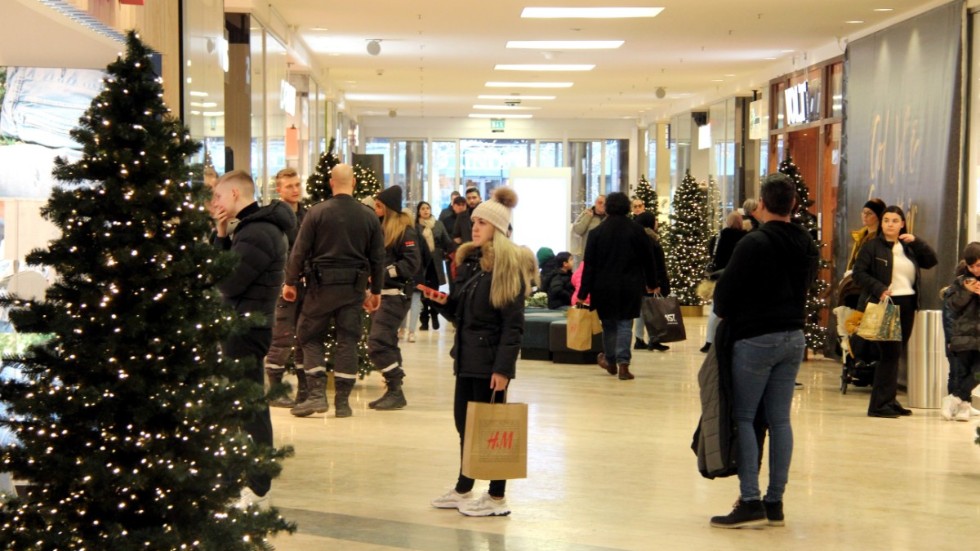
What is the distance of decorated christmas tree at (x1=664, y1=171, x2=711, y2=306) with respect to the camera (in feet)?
64.3

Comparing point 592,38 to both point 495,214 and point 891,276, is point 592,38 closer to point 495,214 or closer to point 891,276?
point 891,276

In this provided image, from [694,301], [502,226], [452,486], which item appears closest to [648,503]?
[452,486]

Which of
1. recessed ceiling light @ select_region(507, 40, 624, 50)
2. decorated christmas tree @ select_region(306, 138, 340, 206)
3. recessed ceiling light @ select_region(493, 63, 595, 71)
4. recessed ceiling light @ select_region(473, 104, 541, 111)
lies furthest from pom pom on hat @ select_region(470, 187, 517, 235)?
recessed ceiling light @ select_region(473, 104, 541, 111)

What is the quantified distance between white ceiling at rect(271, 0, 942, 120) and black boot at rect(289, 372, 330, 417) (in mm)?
5179

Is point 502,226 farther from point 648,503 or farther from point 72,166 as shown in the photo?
point 72,166

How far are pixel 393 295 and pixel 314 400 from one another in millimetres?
1036

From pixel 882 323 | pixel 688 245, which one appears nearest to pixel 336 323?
pixel 882 323

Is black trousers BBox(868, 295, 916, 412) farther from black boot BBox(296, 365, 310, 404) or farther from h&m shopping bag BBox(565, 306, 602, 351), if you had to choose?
black boot BBox(296, 365, 310, 404)

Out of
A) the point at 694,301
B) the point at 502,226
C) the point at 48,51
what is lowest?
the point at 694,301

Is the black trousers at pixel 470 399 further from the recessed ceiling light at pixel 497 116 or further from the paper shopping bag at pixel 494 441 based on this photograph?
the recessed ceiling light at pixel 497 116

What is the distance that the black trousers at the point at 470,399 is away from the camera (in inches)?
227

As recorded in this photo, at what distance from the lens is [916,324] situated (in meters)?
9.95

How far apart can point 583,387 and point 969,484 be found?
4.23 metres

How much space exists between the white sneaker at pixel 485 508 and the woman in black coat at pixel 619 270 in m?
5.35
